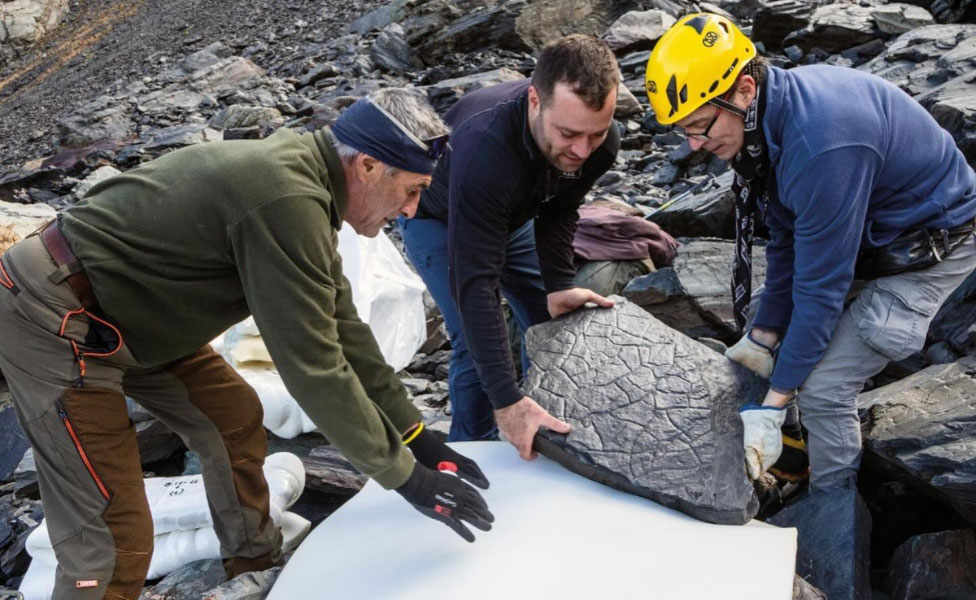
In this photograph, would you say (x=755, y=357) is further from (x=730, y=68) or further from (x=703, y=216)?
(x=703, y=216)

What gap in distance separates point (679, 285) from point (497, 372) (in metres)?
1.74

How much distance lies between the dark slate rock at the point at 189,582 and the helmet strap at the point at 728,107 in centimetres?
227

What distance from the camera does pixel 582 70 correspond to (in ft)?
7.68

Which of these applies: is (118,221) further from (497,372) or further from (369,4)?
(369,4)

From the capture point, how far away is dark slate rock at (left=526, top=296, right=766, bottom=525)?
235 centimetres

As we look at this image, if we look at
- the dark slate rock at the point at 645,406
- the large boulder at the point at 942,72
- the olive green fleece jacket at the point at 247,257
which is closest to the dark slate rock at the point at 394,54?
the large boulder at the point at 942,72

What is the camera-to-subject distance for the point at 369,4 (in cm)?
1463

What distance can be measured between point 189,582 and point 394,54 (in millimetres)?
9979

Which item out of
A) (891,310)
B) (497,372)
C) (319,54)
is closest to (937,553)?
(891,310)

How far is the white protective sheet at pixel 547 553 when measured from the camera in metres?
2.01

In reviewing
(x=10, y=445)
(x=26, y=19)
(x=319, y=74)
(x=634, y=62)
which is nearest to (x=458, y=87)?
(x=634, y=62)

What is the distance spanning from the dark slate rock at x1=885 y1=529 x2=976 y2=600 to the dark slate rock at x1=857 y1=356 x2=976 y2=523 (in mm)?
104

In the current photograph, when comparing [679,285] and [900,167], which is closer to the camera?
[900,167]

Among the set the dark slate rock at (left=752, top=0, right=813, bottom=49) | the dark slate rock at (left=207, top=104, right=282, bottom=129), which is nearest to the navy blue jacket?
the dark slate rock at (left=752, top=0, right=813, bottom=49)
